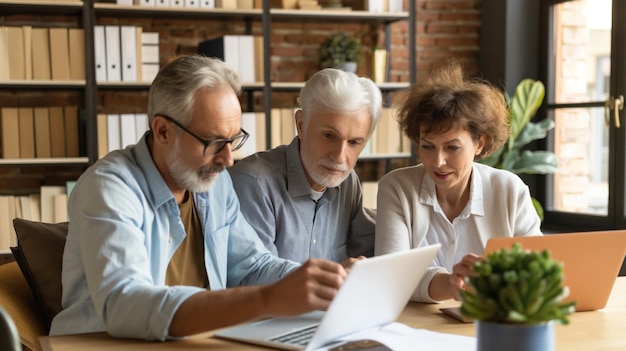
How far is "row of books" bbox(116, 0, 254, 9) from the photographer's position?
4.20 metres

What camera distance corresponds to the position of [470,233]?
2254mm

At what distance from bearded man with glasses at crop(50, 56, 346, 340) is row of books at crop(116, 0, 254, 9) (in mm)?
2355

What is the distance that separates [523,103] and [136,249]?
130 inches

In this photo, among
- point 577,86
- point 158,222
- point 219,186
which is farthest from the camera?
point 577,86

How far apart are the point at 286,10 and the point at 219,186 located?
2.58 meters

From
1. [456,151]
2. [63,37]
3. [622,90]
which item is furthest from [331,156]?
[622,90]

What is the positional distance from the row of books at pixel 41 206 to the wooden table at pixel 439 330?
2668mm

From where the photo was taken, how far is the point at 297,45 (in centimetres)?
480

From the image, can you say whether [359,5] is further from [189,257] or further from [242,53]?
[189,257]

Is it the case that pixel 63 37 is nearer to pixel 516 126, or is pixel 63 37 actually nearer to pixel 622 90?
pixel 516 126

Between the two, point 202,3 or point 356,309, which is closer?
point 356,309

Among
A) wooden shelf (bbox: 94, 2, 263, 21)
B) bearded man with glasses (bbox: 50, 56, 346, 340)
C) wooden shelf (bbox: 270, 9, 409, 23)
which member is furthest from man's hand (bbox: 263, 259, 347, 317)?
wooden shelf (bbox: 270, 9, 409, 23)

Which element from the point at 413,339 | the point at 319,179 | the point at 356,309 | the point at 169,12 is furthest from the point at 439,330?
the point at 169,12

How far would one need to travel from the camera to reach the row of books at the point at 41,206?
4105 mm
